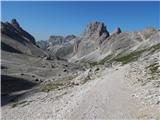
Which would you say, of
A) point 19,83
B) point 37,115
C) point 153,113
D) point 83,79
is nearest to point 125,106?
point 153,113

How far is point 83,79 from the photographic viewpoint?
6556cm

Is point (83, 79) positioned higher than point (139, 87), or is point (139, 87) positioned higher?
point (83, 79)

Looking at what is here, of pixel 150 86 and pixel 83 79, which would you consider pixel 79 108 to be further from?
pixel 83 79

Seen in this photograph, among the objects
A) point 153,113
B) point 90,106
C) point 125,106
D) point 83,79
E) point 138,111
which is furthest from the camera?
point 83,79

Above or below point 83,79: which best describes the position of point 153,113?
below

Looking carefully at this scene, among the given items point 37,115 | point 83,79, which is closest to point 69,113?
point 37,115

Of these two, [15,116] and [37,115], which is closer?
[37,115]

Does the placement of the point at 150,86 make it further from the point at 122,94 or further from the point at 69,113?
the point at 69,113

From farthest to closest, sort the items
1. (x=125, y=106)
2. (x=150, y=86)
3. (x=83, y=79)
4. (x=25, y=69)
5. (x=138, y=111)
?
(x=25, y=69) → (x=83, y=79) → (x=150, y=86) → (x=125, y=106) → (x=138, y=111)

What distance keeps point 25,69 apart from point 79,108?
97.5 m

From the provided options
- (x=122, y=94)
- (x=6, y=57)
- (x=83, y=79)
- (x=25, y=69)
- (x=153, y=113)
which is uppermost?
(x=6, y=57)

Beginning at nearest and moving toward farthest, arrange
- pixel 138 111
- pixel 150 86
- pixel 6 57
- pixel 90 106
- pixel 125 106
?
pixel 138 111 < pixel 125 106 < pixel 90 106 < pixel 150 86 < pixel 6 57

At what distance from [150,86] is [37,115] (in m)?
13.6

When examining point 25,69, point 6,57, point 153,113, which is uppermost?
point 6,57
